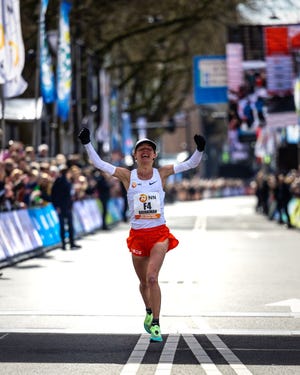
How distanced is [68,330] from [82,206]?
74.3 ft

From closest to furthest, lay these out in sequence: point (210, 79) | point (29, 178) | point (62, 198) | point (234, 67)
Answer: point (29, 178), point (62, 198), point (234, 67), point (210, 79)

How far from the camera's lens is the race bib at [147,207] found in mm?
12148

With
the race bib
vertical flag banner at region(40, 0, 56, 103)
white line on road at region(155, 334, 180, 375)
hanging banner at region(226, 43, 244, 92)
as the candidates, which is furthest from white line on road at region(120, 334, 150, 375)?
hanging banner at region(226, 43, 244, 92)

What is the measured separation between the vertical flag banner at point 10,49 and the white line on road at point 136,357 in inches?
492

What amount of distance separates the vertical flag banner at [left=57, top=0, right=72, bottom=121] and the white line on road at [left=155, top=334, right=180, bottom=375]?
2193 centimetres

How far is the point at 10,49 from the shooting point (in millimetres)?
24375

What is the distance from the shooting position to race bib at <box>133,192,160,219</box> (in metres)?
12.1

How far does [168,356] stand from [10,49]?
14514 mm

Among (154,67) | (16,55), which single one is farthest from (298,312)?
(154,67)

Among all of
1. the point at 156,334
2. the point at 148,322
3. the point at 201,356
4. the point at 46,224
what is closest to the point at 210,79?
the point at 46,224

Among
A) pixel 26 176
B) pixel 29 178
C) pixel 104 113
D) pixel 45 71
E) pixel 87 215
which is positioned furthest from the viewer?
pixel 104 113

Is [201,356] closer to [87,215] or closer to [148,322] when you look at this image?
[148,322]

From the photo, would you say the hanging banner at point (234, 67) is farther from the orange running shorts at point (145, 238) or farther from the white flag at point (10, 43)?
the orange running shorts at point (145, 238)

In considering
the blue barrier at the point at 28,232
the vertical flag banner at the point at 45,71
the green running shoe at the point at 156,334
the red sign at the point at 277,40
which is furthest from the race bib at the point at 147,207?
the red sign at the point at 277,40
